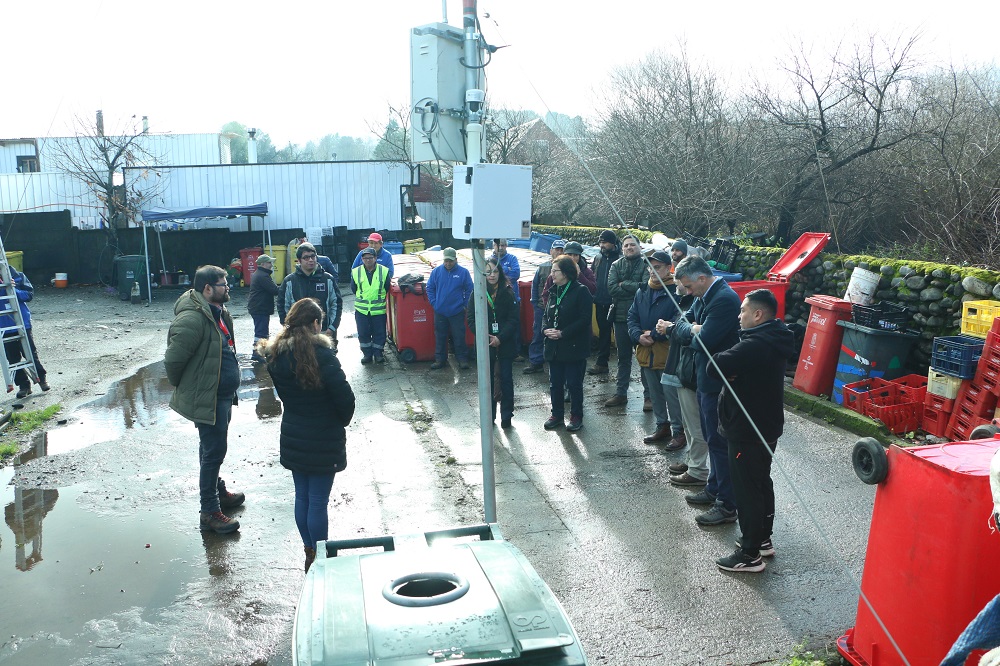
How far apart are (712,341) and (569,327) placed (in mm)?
2277

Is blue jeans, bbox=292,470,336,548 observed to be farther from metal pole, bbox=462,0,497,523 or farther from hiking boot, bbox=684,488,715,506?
hiking boot, bbox=684,488,715,506

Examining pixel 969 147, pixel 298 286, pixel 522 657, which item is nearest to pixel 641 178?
pixel 969 147

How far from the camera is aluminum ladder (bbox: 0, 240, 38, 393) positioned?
10.1 meters

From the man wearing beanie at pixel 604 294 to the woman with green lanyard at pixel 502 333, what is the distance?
6.62 ft

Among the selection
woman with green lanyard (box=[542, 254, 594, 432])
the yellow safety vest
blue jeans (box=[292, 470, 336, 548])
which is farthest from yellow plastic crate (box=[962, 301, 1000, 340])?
the yellow safety vest

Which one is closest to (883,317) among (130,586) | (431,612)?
(431,612)

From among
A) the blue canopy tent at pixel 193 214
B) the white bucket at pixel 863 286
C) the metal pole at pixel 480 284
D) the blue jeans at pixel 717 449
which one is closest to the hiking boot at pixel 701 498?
the blue jeans at pixel 717 449

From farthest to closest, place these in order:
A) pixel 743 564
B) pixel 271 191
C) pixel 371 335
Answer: pixel 271 191, pixel 371 335, pixel 743 564

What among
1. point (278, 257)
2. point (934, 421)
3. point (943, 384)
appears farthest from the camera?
point (278, 257)

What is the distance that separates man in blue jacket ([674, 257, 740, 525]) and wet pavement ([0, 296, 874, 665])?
8.7 inches

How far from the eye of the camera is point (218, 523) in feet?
19.4

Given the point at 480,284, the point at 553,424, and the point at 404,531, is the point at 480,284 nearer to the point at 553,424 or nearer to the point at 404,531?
the point at 404,531

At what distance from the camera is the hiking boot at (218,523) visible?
232 inches

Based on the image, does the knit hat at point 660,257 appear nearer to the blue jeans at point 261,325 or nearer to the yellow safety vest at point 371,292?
the yellow safety vest at point 371,292
